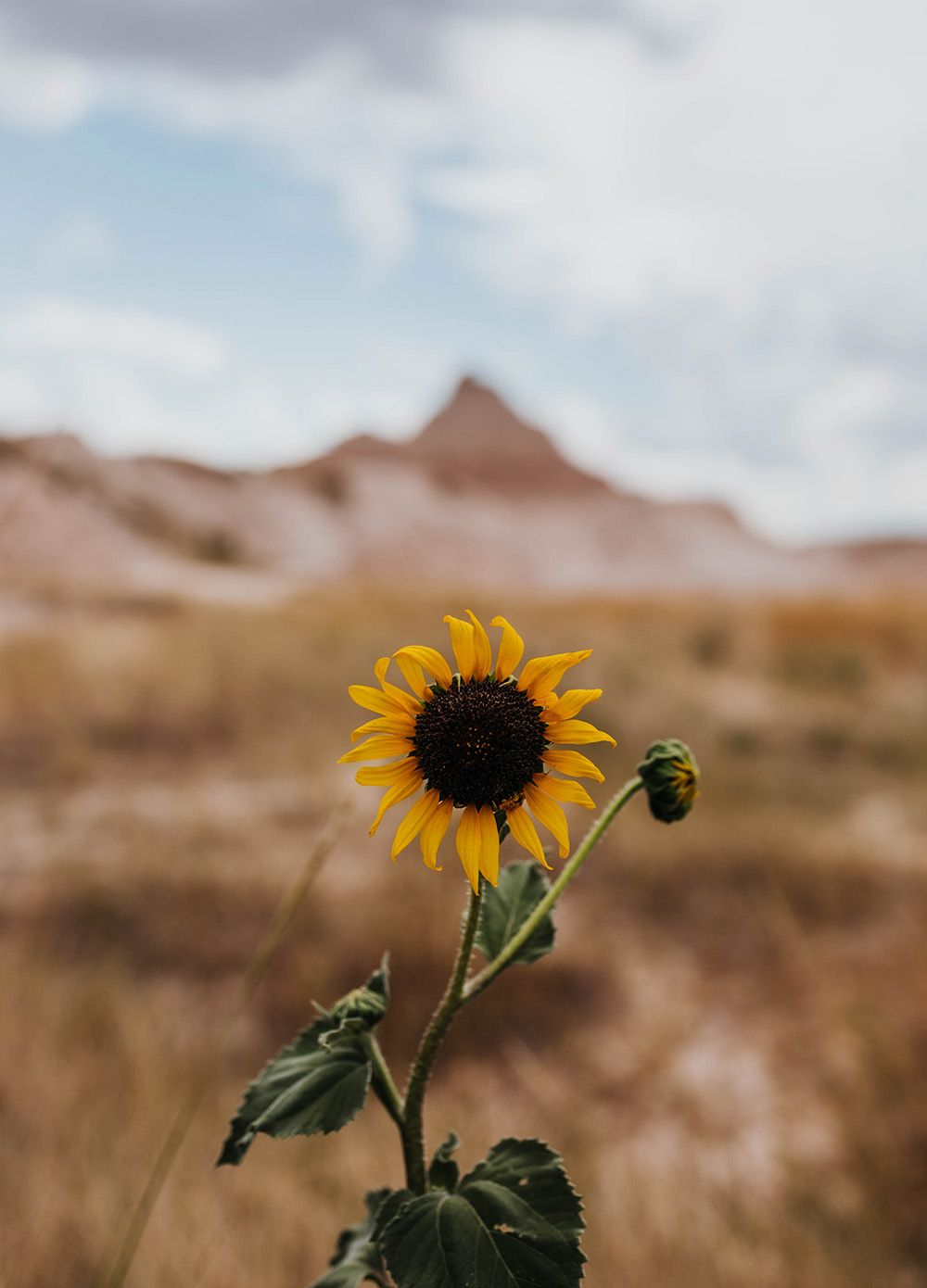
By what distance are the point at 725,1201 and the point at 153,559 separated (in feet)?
89.4

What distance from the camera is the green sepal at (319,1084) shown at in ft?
2.39

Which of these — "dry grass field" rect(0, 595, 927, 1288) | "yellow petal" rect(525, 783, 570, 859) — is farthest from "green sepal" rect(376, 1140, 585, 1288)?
"dry grass field" rect(0, 595, 927, 1288)

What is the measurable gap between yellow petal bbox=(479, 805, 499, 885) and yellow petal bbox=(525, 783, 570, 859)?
0.15 ft

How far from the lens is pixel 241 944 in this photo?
516 cm

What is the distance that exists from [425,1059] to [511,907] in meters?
0.23

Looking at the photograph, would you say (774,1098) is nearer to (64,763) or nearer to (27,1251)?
(27,1251)

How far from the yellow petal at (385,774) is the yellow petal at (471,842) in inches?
3.9

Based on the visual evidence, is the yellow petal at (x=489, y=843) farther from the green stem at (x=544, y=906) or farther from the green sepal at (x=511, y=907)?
the green sepal at (x=511, y=907)

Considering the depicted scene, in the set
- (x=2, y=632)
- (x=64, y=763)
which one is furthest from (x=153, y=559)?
(x=64, y=763)

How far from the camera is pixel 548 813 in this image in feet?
2.49

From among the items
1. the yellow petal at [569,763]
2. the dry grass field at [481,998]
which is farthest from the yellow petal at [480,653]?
the dry grass field at [481,998]

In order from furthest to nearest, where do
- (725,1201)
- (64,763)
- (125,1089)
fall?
(64,763) → (125,1089) → (725,1201)

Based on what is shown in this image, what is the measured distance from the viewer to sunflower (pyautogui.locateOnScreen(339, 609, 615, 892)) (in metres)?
0.74

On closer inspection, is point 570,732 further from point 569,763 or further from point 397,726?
point 397,726
